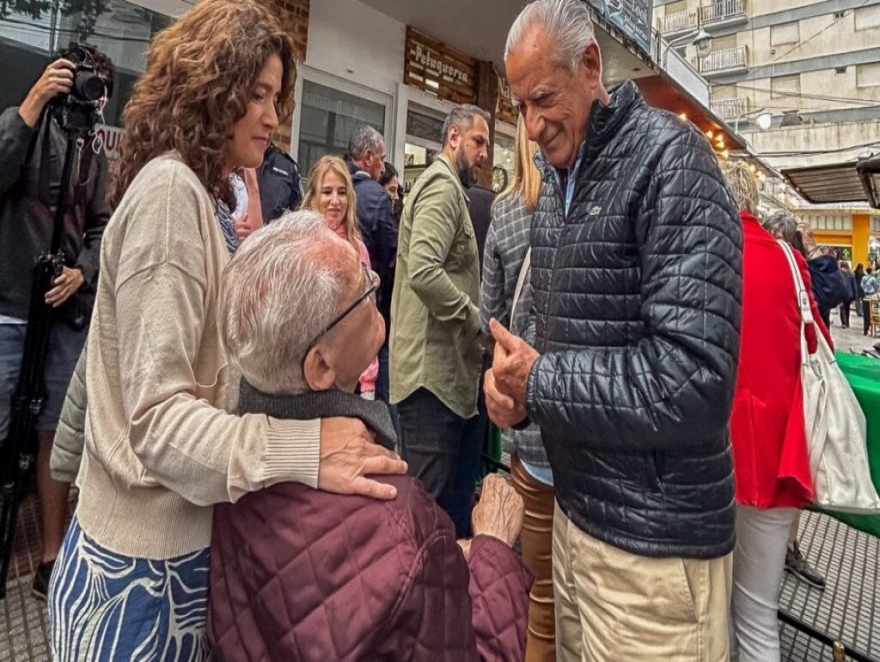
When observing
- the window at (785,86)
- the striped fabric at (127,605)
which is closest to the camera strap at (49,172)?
the striped fabric at (127,605)

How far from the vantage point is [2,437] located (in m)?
2.36

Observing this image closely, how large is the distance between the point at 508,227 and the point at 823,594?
2553mm

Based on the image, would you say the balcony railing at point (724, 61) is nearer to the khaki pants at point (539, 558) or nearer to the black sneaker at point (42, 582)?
the khaki pants at point (539, 558)

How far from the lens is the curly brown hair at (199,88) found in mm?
1011

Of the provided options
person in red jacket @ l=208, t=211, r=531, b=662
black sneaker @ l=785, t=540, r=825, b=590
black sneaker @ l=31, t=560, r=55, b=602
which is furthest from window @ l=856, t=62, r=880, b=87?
black sneaker @ l=31, t=560, r=55, b=602

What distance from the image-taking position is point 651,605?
3.61 ft

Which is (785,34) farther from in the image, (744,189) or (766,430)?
(766,430)

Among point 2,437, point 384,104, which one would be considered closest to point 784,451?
point 2,437

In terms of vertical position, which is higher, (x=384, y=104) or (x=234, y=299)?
(x=384, y=104)

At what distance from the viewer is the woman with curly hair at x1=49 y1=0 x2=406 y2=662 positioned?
83 cm

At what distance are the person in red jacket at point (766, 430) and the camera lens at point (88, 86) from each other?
246 cm

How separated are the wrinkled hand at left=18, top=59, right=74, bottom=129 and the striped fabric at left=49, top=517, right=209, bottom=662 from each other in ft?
6.49

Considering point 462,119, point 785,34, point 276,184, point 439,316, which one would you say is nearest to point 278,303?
point 439,316

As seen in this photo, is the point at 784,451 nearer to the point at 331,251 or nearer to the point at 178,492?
the point at 331,251
